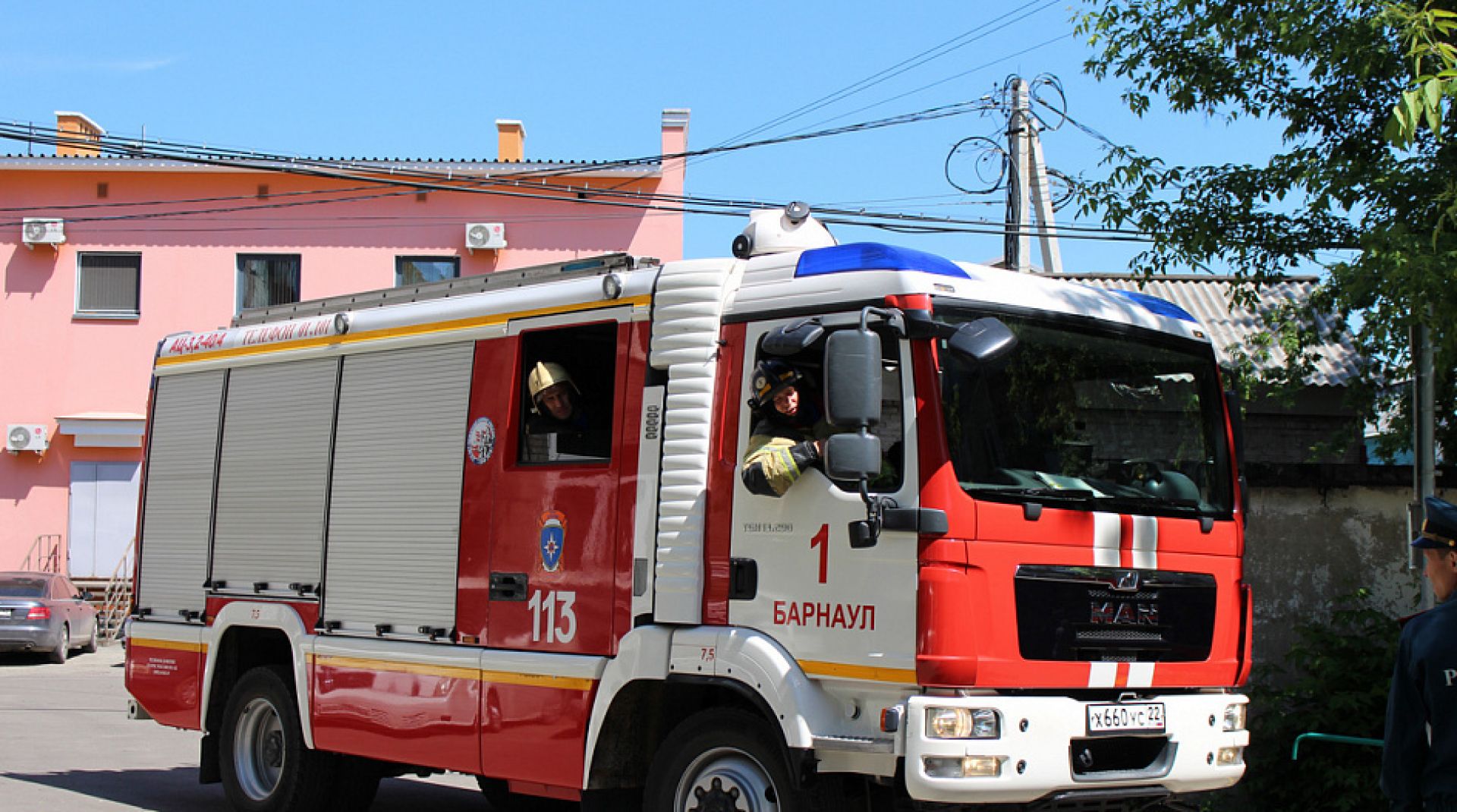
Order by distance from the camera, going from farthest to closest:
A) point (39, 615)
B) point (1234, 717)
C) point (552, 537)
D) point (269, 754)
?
1. point (39, 615)
2. point (269, 754)
3. point (552, 537)
4. point (1234, 717)

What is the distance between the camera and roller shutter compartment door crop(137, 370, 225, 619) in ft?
33.7

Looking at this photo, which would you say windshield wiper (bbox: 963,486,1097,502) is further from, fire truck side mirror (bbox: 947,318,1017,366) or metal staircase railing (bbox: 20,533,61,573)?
metal staircase railing (bbox: 20,533,61,573)

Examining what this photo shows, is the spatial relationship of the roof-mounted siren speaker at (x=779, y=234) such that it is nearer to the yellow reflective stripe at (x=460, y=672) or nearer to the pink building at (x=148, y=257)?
the yellow reflective stripe at (x=460, y=672)

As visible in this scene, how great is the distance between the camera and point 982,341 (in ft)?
20.7

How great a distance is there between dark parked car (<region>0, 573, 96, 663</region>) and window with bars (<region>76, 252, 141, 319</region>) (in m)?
6.17

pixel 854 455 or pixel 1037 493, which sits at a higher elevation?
pixel 854 455

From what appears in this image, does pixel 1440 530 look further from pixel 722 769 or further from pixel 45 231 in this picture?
pixel 45 231

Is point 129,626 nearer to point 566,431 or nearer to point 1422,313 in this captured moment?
point 566,431

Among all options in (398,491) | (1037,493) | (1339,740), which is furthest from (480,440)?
(1339,740)

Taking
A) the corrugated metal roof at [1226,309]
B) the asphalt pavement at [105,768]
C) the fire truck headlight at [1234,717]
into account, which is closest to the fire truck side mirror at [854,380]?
the fire truck headlight at [1234,717]

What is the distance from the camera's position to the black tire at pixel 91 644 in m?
24.6

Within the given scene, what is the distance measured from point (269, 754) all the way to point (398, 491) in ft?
7.56

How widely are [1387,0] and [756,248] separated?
3698 mm

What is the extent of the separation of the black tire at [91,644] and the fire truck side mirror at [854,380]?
70.2 feet
